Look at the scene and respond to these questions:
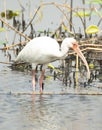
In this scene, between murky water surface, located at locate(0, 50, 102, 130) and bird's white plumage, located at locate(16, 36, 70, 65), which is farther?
bird's white plumage, located at locate(16, 36, 70, 65)

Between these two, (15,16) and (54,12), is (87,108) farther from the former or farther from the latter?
(54,12)

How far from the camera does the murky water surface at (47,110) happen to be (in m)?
7.93

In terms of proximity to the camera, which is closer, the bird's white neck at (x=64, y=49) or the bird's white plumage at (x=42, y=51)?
the bird's white neck at (x=64, y=49)

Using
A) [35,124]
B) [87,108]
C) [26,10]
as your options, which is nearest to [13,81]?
[87,108]

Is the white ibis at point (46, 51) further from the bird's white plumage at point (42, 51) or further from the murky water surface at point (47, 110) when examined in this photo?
the murky water surface at point (47, 110)

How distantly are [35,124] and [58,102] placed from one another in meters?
1.52

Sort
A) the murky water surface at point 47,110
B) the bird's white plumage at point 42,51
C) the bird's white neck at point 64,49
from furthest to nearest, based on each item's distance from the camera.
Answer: the bird's white plumage at point 42,51
the bird's white neck at point 64,49
the murky water surface at point 47,110

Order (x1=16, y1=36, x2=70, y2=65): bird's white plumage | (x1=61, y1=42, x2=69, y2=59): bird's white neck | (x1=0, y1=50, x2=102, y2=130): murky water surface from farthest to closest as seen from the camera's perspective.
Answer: (x1=16, y1=36, x2=70, y2=65): bird's white plumage → (x1=61, y1=42, x2=69, y2=59): bird's white neck → (x1=0, y1=50, x2=102, y2=130): murky water surface

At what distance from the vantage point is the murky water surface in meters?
7.93

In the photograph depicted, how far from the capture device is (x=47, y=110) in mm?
8938

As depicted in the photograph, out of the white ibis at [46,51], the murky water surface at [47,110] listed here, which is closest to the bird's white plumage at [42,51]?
the white ibis at [46,51]

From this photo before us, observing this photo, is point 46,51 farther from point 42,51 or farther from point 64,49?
point 64,49

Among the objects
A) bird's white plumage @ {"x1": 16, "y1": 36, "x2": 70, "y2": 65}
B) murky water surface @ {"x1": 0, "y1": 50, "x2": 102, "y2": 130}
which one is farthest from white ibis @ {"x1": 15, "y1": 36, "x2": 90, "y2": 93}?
murky water surface @ {"x1": 0, "y1": 50, "x2": 102, "y2": 130}

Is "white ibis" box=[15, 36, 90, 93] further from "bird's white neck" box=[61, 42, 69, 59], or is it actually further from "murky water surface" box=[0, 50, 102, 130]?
"murky water surface" box=[0, 50, 102, 130]
